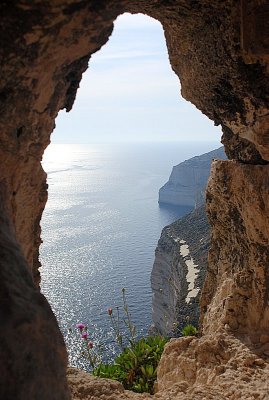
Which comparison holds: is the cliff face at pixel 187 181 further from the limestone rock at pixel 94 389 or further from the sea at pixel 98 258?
the limestone rock at pixel 94 389

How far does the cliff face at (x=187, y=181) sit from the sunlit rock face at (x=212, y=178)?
64.4m

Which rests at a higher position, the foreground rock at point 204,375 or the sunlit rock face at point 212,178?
the sunlit rock face at point 212,178

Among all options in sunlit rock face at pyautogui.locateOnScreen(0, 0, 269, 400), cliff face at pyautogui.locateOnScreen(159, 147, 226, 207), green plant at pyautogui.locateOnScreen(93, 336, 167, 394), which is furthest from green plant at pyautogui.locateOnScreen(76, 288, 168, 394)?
cliff face at pyautogui.locateOnScreen(159, 147, 226, 207)

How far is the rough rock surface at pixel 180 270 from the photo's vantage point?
2242cm

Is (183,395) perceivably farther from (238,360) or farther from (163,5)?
(163,5)

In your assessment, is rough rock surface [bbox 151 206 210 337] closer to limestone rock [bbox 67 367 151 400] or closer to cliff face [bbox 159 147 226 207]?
limestone rock [bbox 67 367 151 400]

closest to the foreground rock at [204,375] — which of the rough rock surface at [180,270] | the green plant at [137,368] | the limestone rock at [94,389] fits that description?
the limestone rock at [94,389]

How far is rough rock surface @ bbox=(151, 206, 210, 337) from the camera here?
22422 millimetres

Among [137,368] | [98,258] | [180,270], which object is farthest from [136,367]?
[98,258]

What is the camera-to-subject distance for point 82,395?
13.0 feet

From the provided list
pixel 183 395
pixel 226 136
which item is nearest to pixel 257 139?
pixel 226 136

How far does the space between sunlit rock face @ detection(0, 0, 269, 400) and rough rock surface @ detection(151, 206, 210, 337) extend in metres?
13.6

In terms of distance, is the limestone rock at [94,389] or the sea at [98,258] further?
the sea at [98,258]

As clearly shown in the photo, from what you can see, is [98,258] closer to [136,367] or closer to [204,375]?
[136,367]
